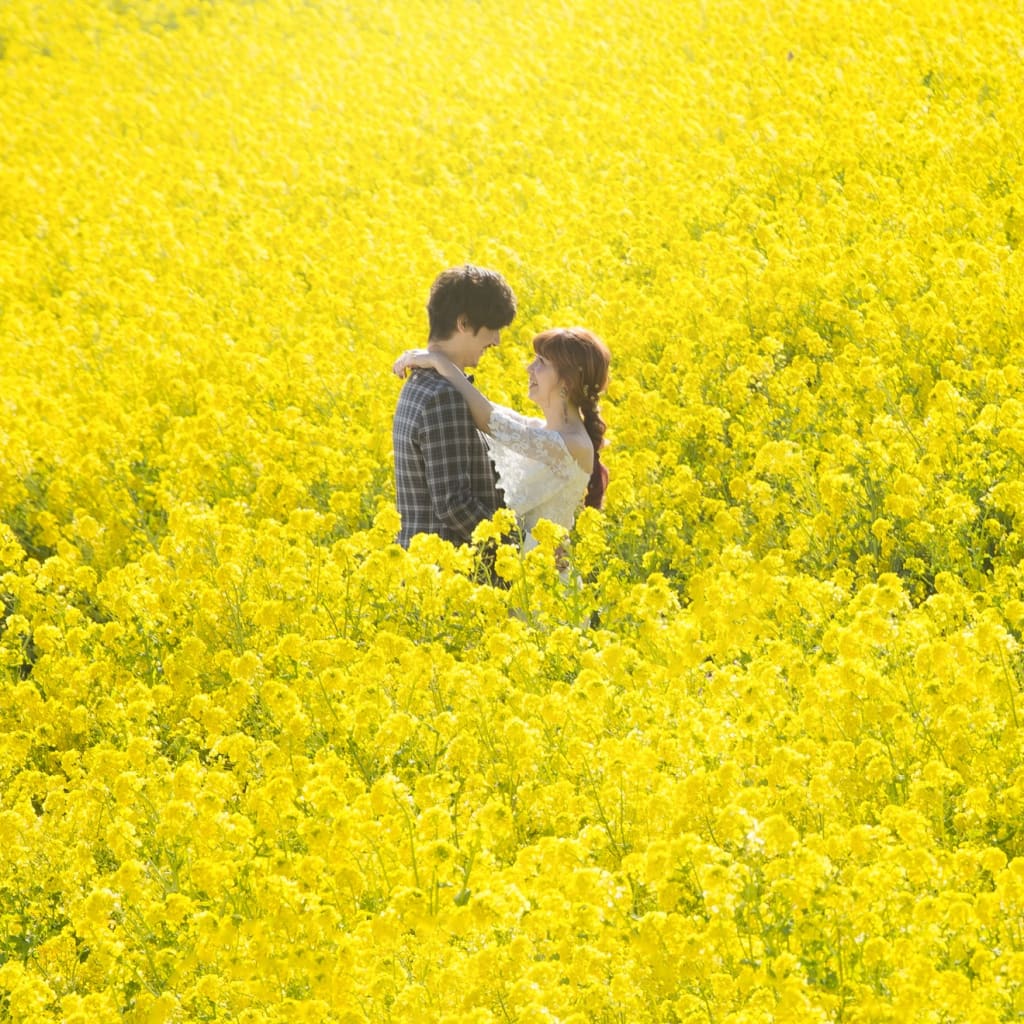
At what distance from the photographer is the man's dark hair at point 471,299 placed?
20.0 feet

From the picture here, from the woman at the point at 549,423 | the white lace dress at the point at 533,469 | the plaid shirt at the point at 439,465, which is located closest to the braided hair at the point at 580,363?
the woman at the point at 549,423

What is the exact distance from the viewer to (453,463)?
6297 mm

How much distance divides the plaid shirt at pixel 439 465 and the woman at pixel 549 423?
0.07 metres

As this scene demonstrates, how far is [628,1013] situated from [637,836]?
0.82 meters

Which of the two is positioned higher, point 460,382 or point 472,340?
point 472,340

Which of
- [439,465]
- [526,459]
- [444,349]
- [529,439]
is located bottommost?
[439,465]

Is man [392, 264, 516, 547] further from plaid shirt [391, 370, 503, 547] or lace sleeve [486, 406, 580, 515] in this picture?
lace sleeve [486, 406, 580, 515]

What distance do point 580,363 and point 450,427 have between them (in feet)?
2.08

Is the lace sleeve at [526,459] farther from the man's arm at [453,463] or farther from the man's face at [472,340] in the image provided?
the man's face at [472,340]

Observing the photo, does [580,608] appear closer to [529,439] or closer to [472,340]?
[529,439]

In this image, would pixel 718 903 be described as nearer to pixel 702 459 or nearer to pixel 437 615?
pixel 437 615

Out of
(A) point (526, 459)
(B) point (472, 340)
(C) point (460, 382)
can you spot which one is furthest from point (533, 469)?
(B) point (472, 340)

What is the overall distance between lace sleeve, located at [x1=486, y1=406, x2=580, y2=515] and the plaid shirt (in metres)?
0.11

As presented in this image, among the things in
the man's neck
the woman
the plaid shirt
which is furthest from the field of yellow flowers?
the man's neck
